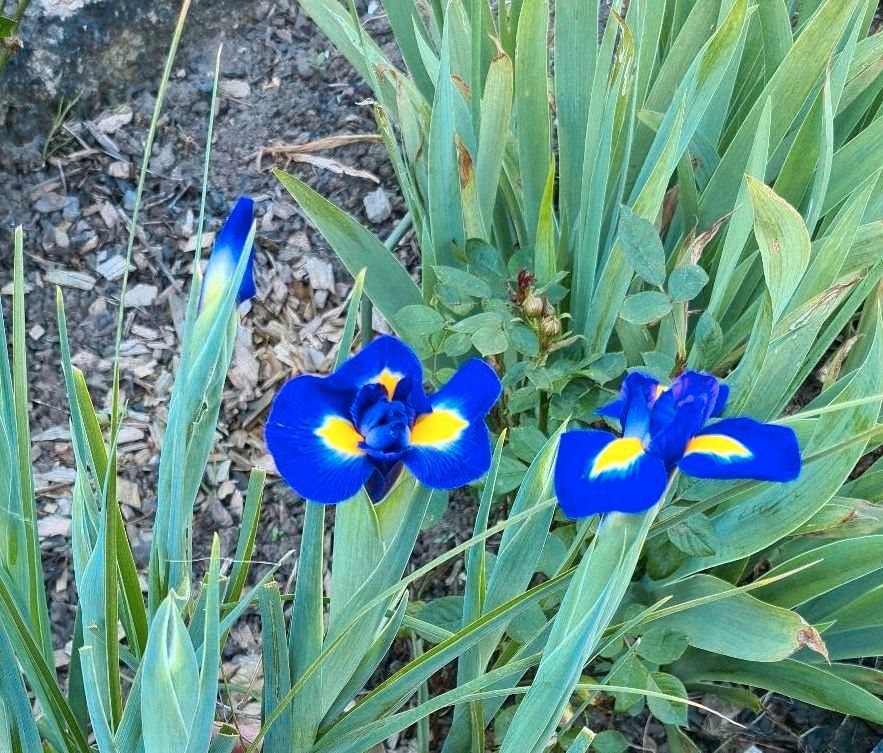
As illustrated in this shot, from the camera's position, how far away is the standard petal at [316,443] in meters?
0.67

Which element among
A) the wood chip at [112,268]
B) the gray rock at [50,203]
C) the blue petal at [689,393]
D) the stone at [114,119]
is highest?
the stone at [114,119]

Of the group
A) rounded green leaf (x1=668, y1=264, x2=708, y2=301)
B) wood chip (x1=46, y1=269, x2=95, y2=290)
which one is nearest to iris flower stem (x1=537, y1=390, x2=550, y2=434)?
rounded green leaf (x1=668, y1=264, x2=708, y2=301)

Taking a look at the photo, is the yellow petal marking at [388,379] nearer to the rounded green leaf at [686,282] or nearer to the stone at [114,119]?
the rounded green leaf at [686,282]

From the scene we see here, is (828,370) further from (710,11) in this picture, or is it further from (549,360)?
(710,11)

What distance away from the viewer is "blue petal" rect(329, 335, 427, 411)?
72 centimetres

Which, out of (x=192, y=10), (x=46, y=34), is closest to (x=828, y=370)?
(x=192, y=10)

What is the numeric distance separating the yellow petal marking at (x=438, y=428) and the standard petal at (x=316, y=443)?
44mm

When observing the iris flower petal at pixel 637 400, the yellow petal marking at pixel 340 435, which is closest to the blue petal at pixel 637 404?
the iris flower petal at pixel 637 400

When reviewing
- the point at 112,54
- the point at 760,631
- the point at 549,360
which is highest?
the point at 112,54

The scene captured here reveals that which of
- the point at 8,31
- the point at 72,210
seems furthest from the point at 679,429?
the point at 72,210

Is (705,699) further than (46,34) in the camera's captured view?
No

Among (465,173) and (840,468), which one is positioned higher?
(465,173)

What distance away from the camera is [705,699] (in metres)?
1.34

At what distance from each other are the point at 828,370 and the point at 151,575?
0.98 m
